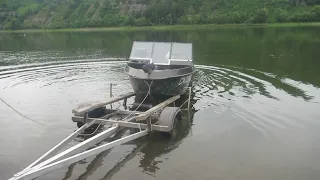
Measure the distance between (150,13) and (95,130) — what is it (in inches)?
4096

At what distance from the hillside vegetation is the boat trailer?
8687 centimetres

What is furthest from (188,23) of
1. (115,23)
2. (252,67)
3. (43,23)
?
(252,67)

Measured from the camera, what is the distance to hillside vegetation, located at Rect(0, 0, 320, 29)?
9306cm

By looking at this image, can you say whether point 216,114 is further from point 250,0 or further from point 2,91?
point 250,0

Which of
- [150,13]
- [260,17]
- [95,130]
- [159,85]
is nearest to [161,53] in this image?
[159,85]

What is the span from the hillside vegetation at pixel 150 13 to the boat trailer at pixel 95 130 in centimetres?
8687

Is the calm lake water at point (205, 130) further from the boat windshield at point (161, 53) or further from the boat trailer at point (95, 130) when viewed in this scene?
the boat windshield at point (161, 53)

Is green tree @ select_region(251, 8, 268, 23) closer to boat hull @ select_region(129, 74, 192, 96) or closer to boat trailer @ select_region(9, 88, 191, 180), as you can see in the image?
boat hull @ select_region(129, 74, 192, 96)

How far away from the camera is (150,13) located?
110 metres

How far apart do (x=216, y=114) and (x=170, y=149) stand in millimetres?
3943

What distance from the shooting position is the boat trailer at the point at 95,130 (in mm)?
6770

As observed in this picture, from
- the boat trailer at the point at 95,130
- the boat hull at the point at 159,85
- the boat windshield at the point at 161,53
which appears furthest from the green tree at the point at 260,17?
the boat trailer at the point at 95,130

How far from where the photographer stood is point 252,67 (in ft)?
76.9

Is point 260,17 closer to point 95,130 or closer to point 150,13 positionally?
point 150,13
